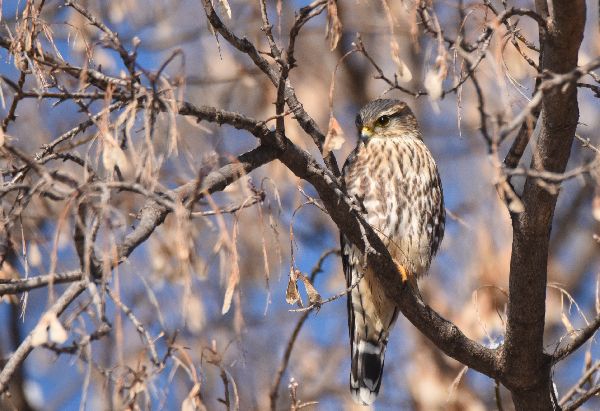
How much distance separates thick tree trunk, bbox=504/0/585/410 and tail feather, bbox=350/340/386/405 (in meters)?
1.26

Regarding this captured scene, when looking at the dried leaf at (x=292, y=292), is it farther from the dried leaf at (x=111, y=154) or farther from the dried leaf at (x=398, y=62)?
the dried leaf at (x=111, y=154)

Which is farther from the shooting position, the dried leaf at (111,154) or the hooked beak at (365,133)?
the hooked beak at (365,133)

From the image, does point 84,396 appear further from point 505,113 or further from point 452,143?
point 452,143

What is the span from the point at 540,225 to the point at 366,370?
192cm

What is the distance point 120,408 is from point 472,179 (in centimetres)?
605

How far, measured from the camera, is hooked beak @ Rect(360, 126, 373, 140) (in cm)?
505

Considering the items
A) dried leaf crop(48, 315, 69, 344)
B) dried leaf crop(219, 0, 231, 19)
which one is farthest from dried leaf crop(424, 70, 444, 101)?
dried leaf crop(48, 315, 69, 344)

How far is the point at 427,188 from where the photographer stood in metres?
4.79

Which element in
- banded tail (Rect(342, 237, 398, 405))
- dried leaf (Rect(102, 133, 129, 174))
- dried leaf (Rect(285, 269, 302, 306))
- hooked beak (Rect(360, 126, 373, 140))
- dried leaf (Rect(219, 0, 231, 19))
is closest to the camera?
dried leaf (Rect(102, 133, 129, 174))

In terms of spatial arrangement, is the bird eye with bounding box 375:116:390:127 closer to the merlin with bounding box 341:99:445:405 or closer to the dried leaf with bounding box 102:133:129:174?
the merlin with bounding box 341:99:445:405

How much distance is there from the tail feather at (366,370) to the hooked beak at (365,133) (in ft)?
3.45

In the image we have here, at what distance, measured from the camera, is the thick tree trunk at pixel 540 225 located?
2.70 meters

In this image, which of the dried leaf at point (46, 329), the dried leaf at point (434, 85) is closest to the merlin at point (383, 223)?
the dried leaf at point (434, 85)

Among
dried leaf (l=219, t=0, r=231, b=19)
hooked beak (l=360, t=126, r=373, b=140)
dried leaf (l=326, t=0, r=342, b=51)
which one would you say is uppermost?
dried leaf (l=219, t=0, r=231, b=19)
